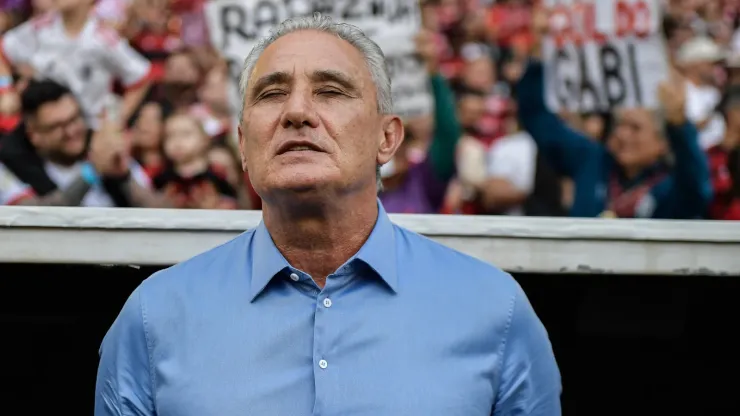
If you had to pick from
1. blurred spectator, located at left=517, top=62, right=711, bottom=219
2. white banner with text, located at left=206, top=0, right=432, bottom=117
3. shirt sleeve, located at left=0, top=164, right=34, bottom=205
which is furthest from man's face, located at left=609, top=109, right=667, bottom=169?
shirt sleeve, located at left=0, top=164, right=34, bottom=205

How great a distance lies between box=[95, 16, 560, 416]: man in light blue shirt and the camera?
1665 mm

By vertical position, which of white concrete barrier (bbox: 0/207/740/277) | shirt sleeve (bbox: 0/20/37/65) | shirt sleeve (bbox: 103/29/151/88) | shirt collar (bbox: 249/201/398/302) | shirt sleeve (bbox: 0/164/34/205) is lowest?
white concrete barrier (bbox: 0/207/740/277)

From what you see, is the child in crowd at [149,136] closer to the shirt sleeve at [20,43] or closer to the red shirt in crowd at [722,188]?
the shirt sleeve at [20,43]

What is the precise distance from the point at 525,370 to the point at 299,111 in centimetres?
64

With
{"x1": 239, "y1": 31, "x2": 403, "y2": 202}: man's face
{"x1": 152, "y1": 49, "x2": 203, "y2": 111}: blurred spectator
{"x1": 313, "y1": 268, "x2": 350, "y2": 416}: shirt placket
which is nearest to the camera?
{"x1": 313, "y1": 268, "x2": 350, "y2": 416}: shirt placket

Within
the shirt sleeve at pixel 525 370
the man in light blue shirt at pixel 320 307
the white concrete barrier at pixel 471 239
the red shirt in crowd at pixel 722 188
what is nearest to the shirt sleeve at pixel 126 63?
the white concrete barrier at pixel 471 239

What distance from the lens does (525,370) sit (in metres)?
1.79

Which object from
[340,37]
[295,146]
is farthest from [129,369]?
[340,37]

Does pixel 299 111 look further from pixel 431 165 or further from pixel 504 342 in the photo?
pixel 431 165

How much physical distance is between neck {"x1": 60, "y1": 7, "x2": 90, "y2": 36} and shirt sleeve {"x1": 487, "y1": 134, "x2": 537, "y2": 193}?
1.36 m

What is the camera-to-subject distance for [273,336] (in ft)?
5.57

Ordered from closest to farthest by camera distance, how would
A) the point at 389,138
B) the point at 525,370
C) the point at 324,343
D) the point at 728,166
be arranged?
1. the point at 324,343
2. the point at 525,370
3. the point at 389,138
4. the point at 728,166

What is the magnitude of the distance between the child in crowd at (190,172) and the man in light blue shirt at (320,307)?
119 cm

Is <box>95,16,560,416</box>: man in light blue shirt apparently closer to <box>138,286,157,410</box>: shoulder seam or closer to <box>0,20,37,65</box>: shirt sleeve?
<box>138,286,157,410</box>: shoulder seam
